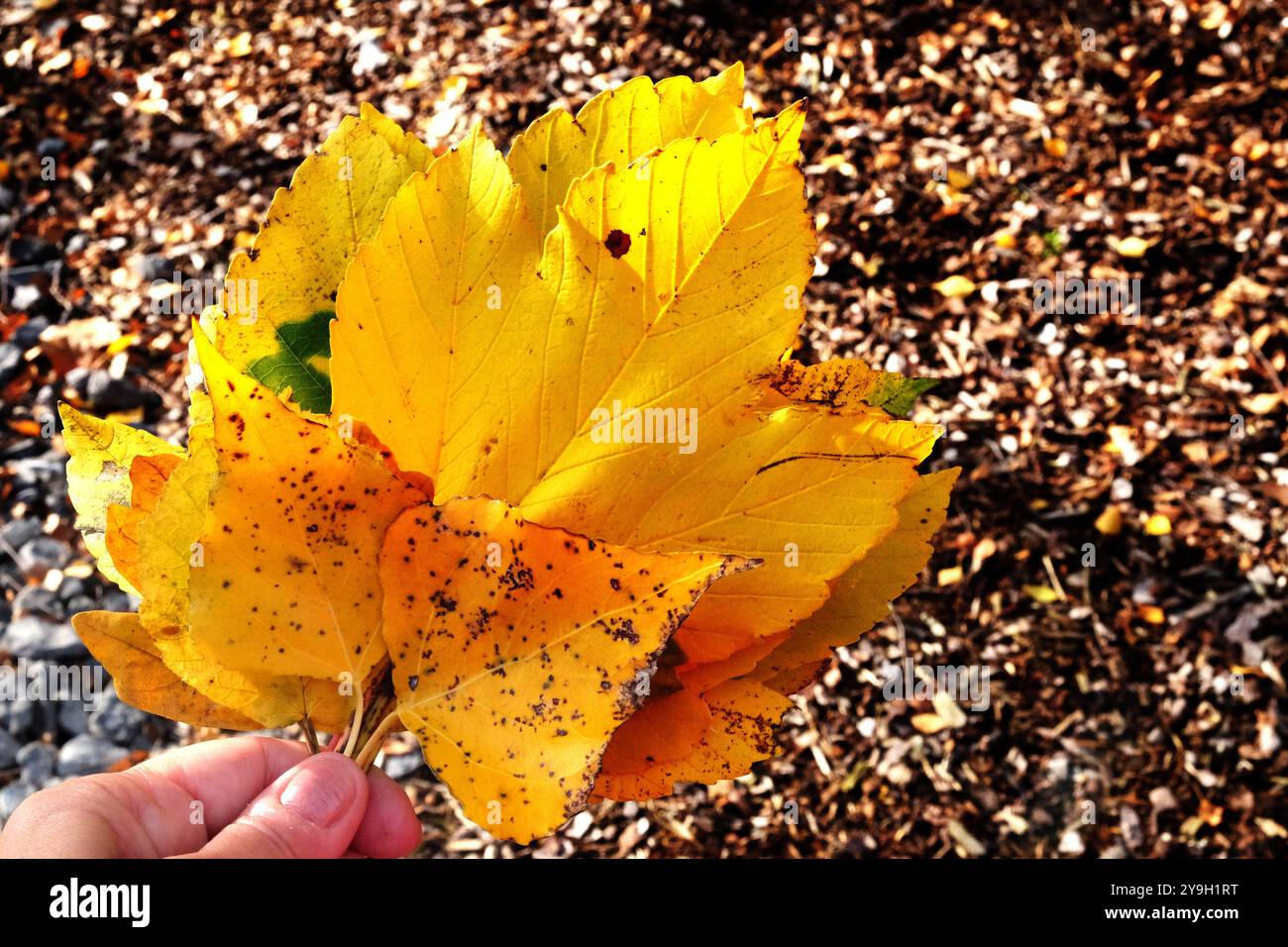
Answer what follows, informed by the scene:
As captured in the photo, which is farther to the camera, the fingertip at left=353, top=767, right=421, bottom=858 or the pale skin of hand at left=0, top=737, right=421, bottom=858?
the fingertip at left=353, top=767, right=421, bottom=858

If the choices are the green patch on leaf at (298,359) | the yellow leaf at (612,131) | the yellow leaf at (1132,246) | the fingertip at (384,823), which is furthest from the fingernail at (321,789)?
the yellow leaf at (1132,246)

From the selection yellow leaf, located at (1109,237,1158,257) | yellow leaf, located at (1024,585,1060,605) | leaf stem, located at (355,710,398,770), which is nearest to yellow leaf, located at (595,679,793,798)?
leaf stem, located at (355,710,398,770)

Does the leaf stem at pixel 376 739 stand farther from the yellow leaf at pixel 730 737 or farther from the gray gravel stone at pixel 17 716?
the gray gravel stone at pixel 17 716

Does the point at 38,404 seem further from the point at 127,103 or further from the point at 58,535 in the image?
the point at 127,103

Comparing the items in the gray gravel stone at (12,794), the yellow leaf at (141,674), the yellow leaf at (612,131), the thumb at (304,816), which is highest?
the yellow leaf at (612,131)

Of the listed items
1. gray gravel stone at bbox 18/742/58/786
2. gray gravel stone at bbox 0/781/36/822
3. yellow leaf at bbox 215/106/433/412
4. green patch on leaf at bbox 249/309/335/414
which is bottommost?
gray gravel stone at bbox 0/781/36/822

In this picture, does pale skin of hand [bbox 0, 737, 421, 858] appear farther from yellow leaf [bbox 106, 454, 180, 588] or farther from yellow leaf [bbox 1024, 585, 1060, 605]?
yellow leaf [bbox 1024, 585, 1060, 605]
